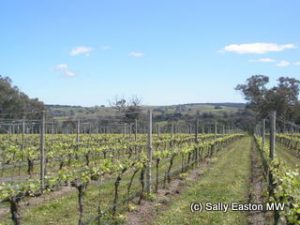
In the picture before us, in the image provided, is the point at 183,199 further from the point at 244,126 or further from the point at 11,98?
the point at 244,126

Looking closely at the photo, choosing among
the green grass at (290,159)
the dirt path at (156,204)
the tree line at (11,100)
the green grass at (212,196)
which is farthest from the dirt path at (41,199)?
the tree line at (11,100)

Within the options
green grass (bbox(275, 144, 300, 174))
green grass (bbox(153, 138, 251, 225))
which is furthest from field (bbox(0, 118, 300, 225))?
green grass (bbox(275, 144, 300, 174))

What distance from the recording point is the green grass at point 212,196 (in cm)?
1106

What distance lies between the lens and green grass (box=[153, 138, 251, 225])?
36.3 ft

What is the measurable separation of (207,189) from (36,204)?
529cm

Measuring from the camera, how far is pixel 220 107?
134 metres

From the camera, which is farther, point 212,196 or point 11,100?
point 11,100

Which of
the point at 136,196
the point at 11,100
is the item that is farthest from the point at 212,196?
the point at 11,100

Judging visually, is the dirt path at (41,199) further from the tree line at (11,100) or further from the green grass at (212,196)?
the tree line at (11,100)

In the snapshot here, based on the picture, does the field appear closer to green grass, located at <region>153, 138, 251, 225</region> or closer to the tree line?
green grass, located at <region>153, 138, 251, 225</region>

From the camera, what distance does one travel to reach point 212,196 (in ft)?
46.6

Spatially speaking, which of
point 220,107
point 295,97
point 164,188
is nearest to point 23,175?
point 164,188

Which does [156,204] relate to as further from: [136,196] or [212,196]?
[212,196]

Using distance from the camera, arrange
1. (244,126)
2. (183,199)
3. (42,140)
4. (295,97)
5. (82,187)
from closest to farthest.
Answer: (82,187), (183,199), (42,140), (295,97), (244,126)
